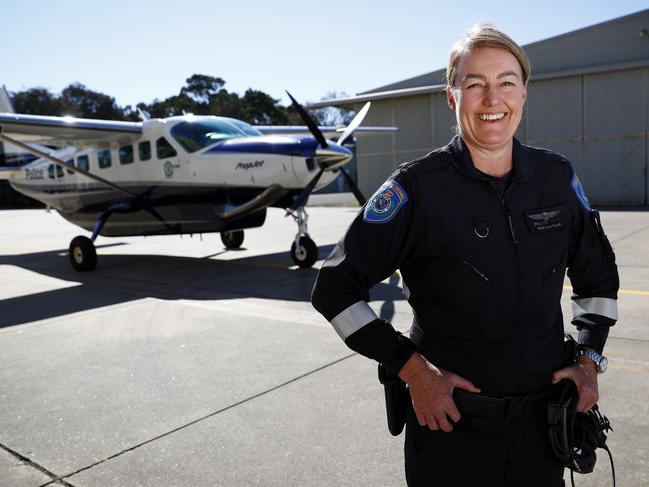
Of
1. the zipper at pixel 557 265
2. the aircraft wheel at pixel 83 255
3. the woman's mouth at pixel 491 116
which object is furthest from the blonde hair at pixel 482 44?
the aircraft wheel at pixel 83 255

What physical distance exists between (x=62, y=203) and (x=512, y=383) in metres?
12.8

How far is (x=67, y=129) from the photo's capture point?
409 inches

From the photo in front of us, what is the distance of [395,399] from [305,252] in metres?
7.43

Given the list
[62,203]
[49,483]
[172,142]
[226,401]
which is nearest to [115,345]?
[226,401]

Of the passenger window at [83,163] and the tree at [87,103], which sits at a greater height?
the tree at [87,103]

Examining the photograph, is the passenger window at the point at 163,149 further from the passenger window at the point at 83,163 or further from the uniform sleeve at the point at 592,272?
the uniform sleeve at the point at 592,272

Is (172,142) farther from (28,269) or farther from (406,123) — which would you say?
(406,123)

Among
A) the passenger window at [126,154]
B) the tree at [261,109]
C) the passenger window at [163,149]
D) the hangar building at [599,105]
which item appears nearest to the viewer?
the passenger window at [163,149]

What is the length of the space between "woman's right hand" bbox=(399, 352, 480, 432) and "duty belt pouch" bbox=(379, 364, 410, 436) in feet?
0.58

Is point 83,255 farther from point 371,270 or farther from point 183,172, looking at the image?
point 371,270

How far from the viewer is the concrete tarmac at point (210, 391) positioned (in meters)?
3.06

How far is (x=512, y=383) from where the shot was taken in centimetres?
173

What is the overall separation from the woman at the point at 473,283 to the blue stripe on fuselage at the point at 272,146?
23.3ft

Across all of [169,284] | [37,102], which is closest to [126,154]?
[169,284]
